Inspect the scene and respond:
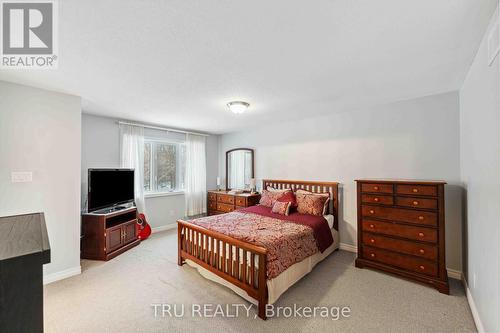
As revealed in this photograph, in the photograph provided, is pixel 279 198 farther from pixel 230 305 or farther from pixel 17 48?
pixel 17 48

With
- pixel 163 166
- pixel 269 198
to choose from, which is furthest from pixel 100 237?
pixel 269 198

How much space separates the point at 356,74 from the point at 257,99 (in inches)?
51.7

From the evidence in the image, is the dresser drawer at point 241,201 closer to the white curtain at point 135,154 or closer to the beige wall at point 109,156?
the beige wall at point 109,156

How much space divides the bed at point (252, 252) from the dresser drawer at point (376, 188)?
0.80m

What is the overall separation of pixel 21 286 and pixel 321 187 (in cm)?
400

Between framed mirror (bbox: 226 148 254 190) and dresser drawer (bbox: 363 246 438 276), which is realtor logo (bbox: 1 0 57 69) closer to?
framed mirror (bbox: 226 148 254 190)

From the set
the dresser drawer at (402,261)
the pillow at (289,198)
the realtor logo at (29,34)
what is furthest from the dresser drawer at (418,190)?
the realtor logo at (29,34)

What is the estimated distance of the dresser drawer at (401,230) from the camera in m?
2.59

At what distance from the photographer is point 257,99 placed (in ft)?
10.2

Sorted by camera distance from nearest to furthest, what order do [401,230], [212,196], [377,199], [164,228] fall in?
[401,230] < [377,199] < [164,228] < [212,196]

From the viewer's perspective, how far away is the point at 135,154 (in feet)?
14.5

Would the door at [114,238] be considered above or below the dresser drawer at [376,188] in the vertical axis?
below

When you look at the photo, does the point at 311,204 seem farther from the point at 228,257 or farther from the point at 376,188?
the point at 228,257

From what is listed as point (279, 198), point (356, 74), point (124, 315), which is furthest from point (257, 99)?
point (124, 315)
